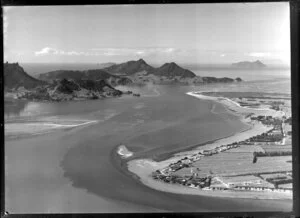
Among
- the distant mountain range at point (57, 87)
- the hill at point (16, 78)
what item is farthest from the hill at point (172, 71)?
the hill at point (16, 78)

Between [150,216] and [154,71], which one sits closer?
[150,216]

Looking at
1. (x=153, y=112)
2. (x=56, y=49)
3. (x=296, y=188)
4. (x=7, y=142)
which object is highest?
(x=56, y=49)

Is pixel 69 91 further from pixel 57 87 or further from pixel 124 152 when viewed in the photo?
pixel 124 152

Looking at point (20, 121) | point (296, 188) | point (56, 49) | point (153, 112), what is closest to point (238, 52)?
point (153, 112)

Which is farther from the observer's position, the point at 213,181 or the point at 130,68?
the point at 130,68

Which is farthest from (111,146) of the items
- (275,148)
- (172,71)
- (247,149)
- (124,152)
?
(275,148)

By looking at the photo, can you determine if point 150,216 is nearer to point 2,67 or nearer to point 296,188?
point 296,188
